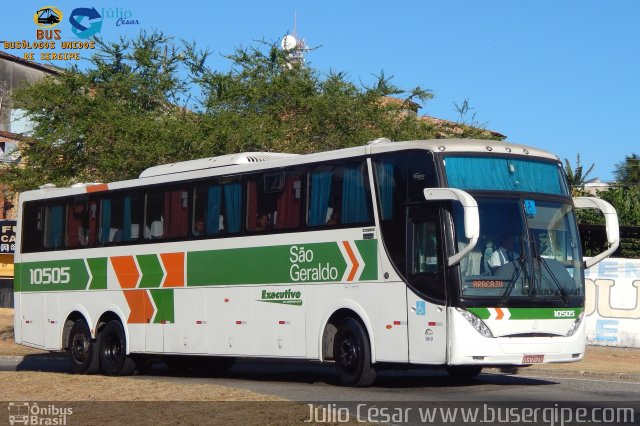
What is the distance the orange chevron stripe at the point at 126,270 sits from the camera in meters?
22.8

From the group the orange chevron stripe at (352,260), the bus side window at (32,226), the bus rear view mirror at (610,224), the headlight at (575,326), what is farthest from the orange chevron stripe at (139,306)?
the bus rear view mirror at (610,224)

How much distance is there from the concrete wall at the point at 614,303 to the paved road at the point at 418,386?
7556 millimetres

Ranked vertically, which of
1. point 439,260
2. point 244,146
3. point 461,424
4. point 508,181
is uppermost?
point 244,146

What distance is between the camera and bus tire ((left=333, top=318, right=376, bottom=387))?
17562mm


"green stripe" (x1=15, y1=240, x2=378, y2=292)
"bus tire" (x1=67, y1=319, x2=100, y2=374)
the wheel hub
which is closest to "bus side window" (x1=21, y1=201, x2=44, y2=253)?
"green stripe" (x1=15, y1=240, x2=378, y2=292)

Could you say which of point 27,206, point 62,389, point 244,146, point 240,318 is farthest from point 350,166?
point 244,146

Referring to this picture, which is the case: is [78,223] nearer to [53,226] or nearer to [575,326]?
[53,226]

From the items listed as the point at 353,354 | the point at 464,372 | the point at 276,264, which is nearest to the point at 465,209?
the point at 353,354

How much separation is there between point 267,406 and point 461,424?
2455 mm

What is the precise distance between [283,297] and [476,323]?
4.25 metres

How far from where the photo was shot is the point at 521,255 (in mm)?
16578

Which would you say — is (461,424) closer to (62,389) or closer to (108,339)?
(62,389)

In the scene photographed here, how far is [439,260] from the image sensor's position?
16484 mm

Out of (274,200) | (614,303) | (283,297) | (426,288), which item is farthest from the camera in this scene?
(614,303)
